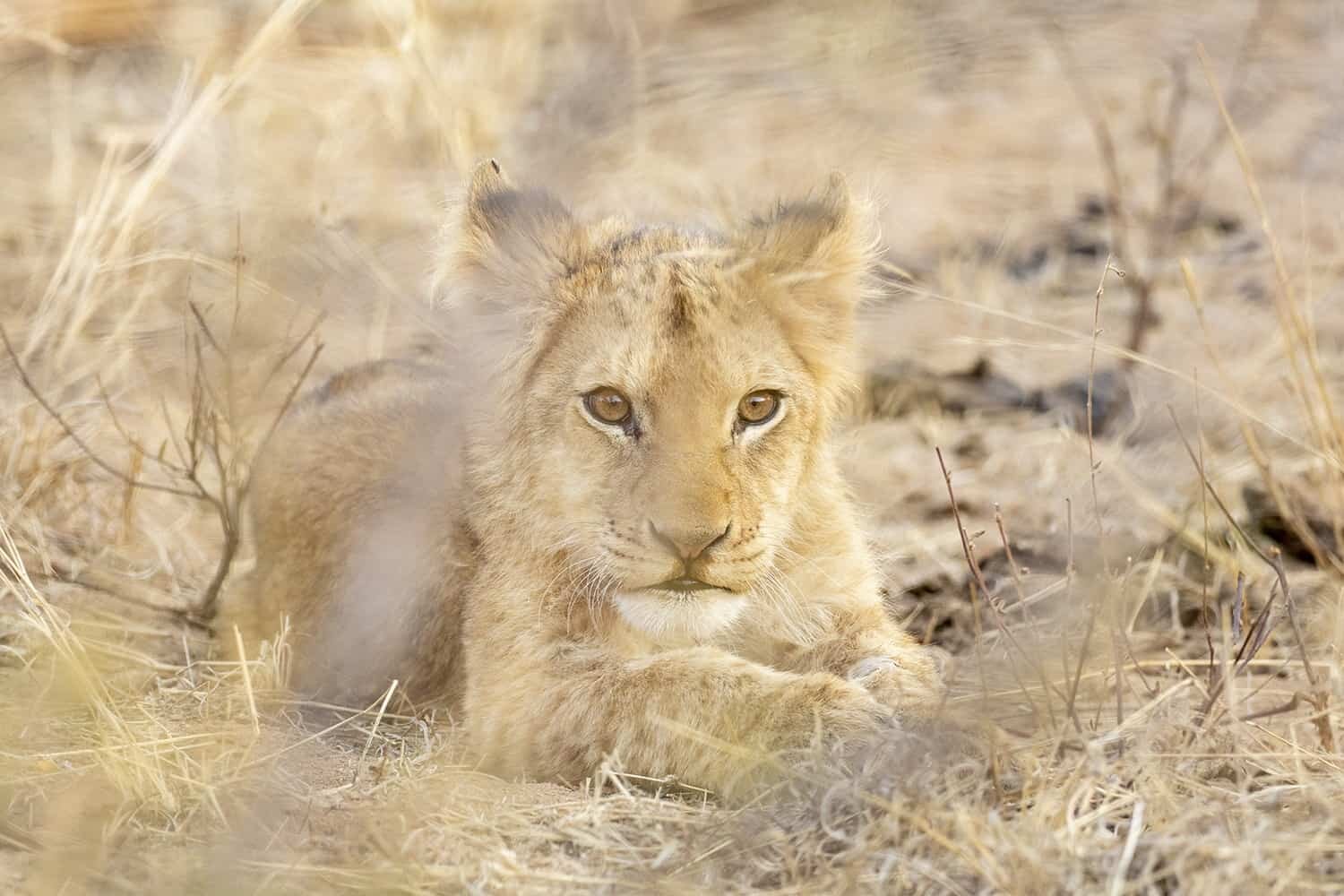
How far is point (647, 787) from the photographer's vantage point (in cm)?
363

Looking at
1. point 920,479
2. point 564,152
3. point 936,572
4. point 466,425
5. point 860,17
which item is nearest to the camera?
point 564,152

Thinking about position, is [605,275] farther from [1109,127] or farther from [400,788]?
[1109,127]

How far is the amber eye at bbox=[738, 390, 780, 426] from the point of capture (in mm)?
3859

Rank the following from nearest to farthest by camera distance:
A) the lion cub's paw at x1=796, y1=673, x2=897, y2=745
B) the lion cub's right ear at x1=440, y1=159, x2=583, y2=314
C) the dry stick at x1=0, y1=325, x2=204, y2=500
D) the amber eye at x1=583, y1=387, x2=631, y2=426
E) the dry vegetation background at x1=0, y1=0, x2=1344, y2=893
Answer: the dry vegetation background at x1=0, y1=0, x2=1344, y2=893 → the lion cub's paw at x1=796, y1=673, x2=897, y2=745 → the amber eye at x1=583, y1=387, x2=631, y2=426 → the lion cub's right ear at x1=440, y1=159, x2=583, y2=314 → the dry stick at x1=0, y1=325, x2=204, y2=500

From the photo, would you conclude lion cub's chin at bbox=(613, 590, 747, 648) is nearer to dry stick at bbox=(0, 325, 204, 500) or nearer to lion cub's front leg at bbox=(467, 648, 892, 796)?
lion cub's front leg at bbox=(467, 648, 892, 796)

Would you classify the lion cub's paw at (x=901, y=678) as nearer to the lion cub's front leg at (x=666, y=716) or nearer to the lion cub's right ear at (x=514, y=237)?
the lion cub's front leg at (x=666, y=716)

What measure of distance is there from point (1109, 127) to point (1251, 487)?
12.0 ft

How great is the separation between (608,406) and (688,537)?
0.48 metres

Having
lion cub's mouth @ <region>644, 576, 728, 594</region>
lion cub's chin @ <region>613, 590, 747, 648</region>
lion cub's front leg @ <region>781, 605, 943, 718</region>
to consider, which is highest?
lion cub's mouth @ <region>644, 576, 728, 594</region>

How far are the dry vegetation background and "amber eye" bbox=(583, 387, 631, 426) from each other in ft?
2.04

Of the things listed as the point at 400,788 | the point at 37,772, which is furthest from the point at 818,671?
the point at 37,772

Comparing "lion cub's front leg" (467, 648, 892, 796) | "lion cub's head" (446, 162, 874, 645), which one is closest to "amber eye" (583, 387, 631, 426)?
"lion cub's head" (446, 162, 874, 645)

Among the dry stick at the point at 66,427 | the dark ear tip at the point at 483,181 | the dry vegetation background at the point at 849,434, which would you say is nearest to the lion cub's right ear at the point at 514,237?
the dark ear tip at the point at 483,181

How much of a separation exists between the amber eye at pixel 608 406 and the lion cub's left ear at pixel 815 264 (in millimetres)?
504
